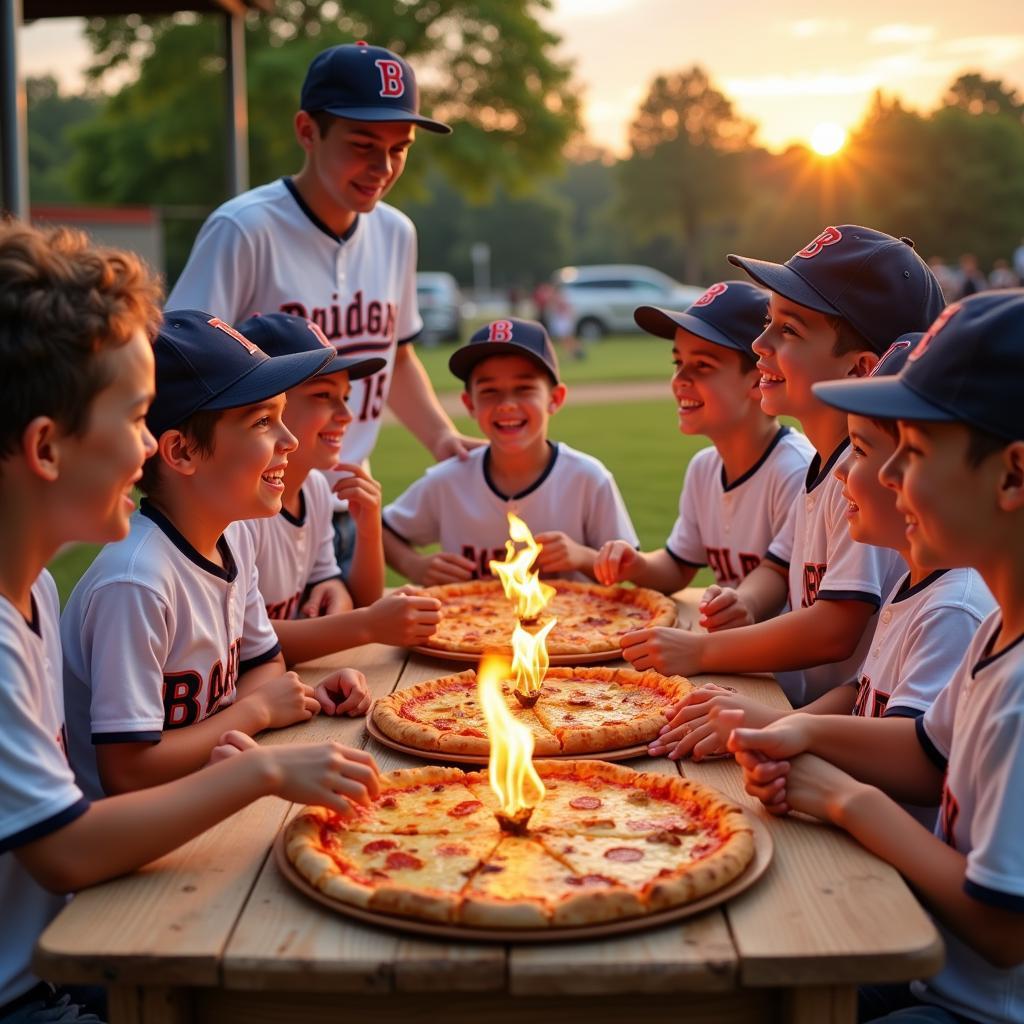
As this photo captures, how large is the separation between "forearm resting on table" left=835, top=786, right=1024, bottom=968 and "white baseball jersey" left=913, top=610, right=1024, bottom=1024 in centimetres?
5

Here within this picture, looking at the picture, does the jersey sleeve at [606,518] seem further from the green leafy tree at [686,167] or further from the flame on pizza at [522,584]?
the green leafy tree at [686,167]

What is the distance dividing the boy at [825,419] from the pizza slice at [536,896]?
1310 millimetres

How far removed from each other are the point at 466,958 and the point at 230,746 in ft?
3.13

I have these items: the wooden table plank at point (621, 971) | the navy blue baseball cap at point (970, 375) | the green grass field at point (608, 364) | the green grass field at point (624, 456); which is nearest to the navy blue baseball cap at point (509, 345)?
the navy blue baseball cap at point (970, 375)

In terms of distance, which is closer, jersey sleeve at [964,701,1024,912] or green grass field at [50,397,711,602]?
jersey sleeve at [964,701,1024,912]

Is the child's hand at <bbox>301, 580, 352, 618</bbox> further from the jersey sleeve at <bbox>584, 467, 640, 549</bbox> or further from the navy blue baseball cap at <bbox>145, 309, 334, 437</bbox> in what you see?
the navy blue baseball cap at <bbox>145, 309, 334, 437</bbox>

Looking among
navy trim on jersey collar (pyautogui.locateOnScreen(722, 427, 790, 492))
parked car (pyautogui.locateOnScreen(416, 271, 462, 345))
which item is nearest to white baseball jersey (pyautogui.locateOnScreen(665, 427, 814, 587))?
navy trim on jersey collar (pyautogui.locateOnScreen(722, 427, 790, 492))

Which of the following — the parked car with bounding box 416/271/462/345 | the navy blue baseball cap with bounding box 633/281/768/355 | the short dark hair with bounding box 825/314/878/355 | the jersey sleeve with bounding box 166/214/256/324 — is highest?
the parked car with bounding box 416/271/462/345

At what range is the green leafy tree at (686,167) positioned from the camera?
3489 inches

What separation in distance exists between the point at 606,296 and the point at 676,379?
129 feet

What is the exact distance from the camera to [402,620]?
3.74 metres

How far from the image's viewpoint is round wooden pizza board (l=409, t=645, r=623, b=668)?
369cm

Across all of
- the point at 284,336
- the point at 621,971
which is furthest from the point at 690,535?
the point at 621,971

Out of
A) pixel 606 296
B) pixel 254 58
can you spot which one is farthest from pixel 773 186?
pixel 254 58
